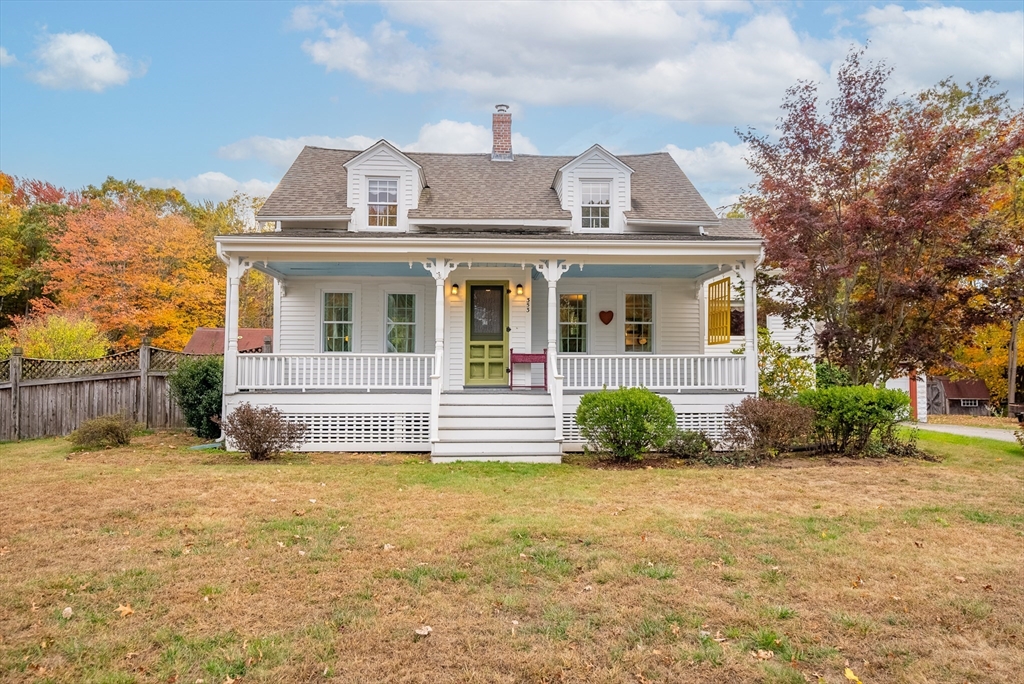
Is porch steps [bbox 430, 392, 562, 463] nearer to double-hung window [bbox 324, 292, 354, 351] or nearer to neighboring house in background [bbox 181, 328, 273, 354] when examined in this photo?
double-hung window [bbox 324, 292, 354, 351]

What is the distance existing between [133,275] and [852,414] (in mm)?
26521

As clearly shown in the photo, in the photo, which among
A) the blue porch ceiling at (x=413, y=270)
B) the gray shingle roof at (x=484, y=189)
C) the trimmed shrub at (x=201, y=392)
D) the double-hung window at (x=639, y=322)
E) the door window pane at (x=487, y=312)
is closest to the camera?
the trimmed shrub at (x=201, y=392)

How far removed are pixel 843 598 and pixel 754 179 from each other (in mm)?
12099

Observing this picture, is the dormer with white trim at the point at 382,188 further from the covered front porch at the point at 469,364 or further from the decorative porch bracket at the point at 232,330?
the decorative porch bracket at the point at 232,330

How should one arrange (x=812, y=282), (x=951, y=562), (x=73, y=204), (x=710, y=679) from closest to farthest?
(x=710, y=679) → (x=951, y=562) → (x=812, y=282) → (x=73, y=204)

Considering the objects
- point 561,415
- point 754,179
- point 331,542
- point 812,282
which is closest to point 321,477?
point 331,542

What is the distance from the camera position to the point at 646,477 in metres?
8.59

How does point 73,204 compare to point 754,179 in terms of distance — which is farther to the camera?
point 73,204

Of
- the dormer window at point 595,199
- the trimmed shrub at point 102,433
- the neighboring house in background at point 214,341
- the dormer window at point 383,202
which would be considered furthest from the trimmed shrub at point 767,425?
the neighboring house in background at point 214,341

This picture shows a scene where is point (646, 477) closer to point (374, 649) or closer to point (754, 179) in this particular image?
point (374, 649)

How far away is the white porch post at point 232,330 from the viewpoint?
36.1 ft

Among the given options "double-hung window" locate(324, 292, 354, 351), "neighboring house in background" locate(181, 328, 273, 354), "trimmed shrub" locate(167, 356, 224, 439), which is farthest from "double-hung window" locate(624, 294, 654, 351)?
"neighboring house in background" locate(181, 328, 273, 354)

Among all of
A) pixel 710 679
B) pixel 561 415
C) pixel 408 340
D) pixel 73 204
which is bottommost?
pixel 710 679

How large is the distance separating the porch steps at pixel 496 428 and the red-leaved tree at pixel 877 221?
592 cm
